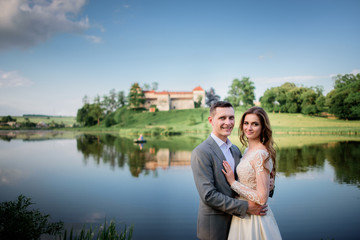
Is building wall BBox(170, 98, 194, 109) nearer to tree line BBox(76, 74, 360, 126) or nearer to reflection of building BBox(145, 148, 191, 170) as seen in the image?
tree line BBox(76, 74, 360, 126)

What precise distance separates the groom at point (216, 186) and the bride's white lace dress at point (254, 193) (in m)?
0.07

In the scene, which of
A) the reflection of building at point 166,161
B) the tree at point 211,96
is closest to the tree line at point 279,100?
the tree at point 211,96

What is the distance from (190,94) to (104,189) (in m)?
62.8

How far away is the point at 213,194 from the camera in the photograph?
6.77ft

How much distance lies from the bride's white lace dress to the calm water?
9.73 ft

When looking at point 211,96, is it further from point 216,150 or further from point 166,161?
point 216,150

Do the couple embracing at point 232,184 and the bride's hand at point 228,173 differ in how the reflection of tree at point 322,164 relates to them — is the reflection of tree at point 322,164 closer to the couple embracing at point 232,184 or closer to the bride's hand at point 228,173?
the couple embracing at point 232,184

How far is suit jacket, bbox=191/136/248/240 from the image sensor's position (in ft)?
6.77

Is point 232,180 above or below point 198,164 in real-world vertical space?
below

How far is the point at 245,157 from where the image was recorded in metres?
2.32

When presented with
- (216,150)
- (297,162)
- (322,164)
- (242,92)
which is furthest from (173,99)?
(216,150)

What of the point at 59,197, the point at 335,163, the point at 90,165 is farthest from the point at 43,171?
the point at 335,163

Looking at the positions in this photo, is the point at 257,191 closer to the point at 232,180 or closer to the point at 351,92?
the point at 232,180

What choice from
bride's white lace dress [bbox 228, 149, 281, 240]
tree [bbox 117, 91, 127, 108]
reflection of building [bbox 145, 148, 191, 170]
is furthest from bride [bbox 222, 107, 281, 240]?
tree [bbox 117, 91, 127, 108]
